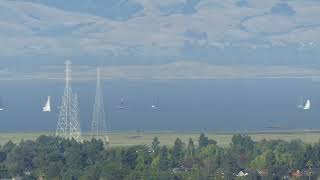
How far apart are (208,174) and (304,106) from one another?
125ft

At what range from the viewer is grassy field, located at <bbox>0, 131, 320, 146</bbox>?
39.5 m

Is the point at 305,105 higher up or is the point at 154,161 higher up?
the point at 305,105

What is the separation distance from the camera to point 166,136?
4316 cm

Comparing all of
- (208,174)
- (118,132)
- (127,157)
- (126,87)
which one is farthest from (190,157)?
(126,87)

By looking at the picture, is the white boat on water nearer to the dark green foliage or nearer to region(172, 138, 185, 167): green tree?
the dark green foliage

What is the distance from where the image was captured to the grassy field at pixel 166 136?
130 feet

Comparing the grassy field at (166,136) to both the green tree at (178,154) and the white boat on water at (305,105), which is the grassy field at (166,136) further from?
the white boat on water at (305,105)

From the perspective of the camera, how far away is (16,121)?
54.4m

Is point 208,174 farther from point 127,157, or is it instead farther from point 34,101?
point 34,101

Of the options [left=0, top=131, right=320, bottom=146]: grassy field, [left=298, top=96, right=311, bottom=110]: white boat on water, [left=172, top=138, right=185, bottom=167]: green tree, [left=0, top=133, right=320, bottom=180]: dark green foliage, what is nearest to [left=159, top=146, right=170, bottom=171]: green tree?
[left=0, top=133, right=320, bottom=180]: dark green foliage

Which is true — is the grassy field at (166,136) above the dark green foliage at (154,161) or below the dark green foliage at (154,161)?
above

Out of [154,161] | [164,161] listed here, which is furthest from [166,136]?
[154,161]

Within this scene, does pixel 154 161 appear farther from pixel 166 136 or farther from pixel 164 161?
pixel 166 136

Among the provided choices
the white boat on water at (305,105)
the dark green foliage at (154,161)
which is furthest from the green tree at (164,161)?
the white boat on water at (305,105)
